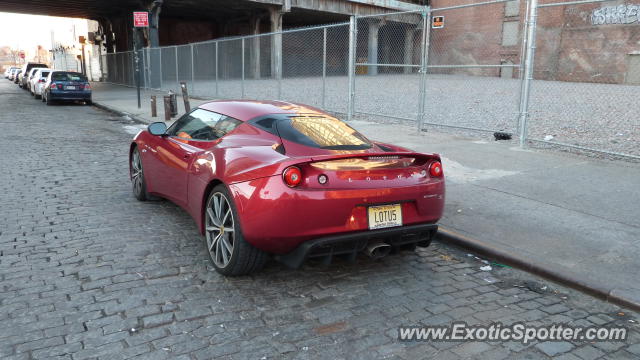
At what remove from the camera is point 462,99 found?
20.9 m

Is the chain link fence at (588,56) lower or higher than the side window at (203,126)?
higher

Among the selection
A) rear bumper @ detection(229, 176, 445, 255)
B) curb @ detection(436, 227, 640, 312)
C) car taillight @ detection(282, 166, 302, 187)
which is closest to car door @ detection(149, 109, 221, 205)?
rear bumper @ detection(229, 176, 445, 255)

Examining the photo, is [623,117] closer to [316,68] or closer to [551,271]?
[551,271]

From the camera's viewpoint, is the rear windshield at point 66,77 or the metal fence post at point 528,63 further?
the rear windshield at point 66,77

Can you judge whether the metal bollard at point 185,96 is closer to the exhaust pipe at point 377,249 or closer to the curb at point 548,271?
the curb at point 548,271

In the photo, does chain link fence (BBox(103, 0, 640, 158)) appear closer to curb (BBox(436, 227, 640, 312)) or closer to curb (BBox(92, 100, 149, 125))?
curb (BBox(92, 100, 149, 125))

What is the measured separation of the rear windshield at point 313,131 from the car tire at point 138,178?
2331mm

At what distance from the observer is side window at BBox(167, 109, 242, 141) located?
15.5 ft

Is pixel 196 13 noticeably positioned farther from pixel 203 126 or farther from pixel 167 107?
pixel 203 126

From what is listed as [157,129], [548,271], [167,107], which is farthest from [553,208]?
[167,107]

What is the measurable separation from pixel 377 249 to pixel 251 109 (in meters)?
1.79

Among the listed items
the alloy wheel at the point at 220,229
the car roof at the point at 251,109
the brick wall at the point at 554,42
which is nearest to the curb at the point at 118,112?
the car roof at the point at 251,109

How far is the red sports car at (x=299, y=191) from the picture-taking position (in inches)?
144

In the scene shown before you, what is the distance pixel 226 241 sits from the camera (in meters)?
4.08
